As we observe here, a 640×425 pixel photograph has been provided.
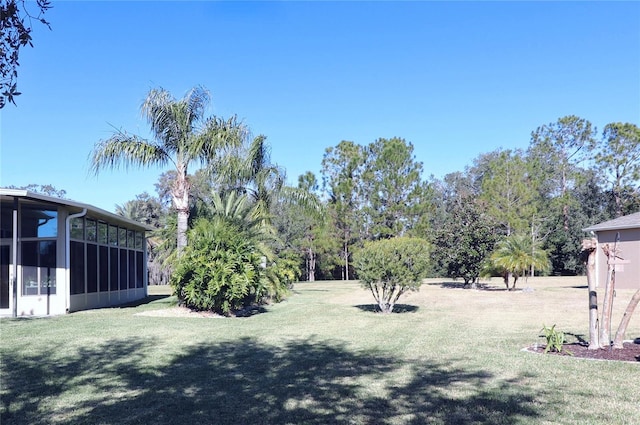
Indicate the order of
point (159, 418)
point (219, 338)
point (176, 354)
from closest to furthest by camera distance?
point (159, 418) < point (176, 354) < point (219, 338)

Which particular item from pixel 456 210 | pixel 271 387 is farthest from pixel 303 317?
pixel 456 210

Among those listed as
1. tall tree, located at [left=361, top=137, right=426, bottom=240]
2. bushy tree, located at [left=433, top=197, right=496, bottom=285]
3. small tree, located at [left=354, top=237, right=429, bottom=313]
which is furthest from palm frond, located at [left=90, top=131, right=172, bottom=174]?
tall tree, located at [left=361, top=137, right=426, bottom=240]

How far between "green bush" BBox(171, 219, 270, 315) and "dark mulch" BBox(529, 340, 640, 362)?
7.74 metres

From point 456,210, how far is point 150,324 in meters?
17.9

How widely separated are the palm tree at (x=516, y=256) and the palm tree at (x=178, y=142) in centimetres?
1288

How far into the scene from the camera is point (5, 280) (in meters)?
14.7

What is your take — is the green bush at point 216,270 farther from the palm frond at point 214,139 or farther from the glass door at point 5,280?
the glass door at point 5,280

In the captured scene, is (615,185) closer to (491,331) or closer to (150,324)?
(491,331)

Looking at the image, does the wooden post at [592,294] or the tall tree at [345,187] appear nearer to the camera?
the wooden post at [592,294]

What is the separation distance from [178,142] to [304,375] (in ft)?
35.6

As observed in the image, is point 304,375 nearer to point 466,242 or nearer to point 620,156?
point 466,242

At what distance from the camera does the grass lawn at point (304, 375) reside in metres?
5.00

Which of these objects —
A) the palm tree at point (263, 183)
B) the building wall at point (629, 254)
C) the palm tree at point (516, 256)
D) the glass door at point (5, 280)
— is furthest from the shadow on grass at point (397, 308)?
the building wall at point (629, 254)

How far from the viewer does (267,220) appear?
67.9ft
